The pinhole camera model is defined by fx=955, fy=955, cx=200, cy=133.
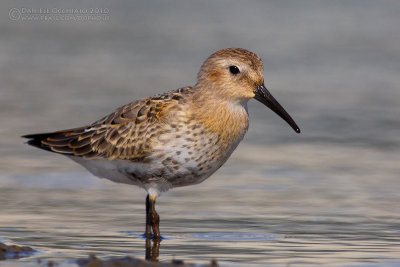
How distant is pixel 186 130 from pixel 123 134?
0.92 metres

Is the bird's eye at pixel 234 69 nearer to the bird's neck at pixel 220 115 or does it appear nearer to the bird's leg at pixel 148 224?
the bird's neck at pixel 220 115

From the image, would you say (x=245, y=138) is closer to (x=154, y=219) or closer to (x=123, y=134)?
(x=123, y=134)

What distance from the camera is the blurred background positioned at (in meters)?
10.2

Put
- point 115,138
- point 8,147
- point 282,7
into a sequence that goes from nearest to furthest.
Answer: point 115,138 → point 8,147 → point 282,7

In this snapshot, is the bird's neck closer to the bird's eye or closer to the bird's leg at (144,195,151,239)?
the bird's eye

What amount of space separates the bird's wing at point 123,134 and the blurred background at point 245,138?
2.37 feet

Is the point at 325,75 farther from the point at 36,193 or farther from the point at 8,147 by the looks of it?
the point at 36,193

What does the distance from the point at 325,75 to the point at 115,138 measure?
28.3 ft

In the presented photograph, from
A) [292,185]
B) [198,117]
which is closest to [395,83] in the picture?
[292,185]

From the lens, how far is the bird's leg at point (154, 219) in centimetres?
1025

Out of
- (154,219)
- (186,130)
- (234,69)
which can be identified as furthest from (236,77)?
(154,219)

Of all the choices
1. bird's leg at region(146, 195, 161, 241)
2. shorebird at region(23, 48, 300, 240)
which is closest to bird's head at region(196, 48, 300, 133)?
shorebird at region(23, 48, 300, 240)

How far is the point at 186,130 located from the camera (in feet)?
34.1

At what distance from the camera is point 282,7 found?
74.6 ft
